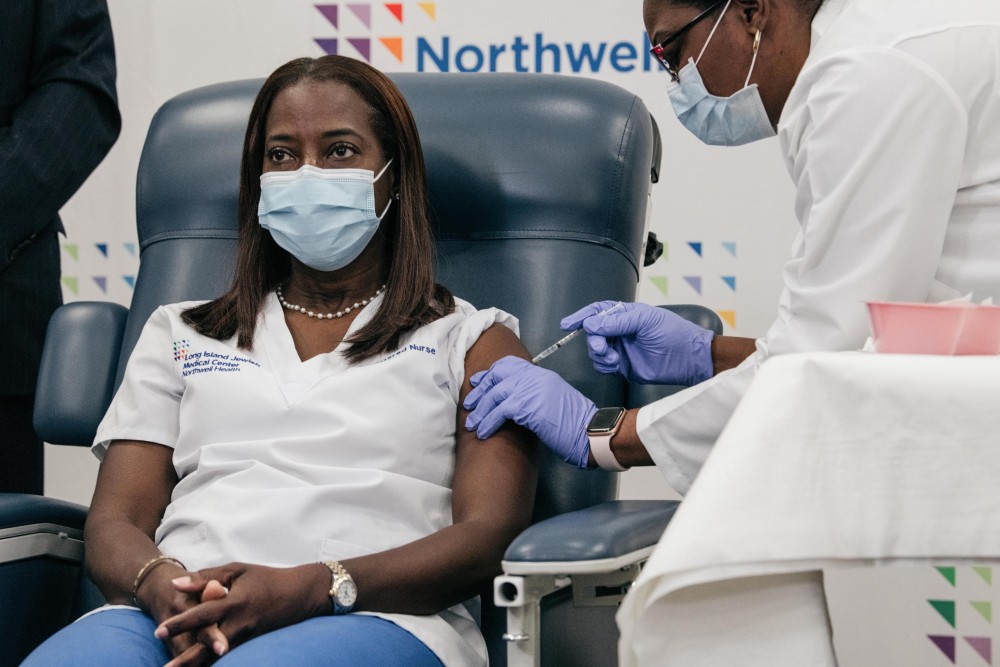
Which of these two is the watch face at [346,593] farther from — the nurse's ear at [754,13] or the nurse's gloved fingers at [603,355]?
the nurse's ear at [754,13]

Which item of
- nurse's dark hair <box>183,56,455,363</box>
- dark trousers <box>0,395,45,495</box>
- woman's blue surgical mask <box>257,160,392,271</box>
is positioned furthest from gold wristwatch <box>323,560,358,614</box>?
dark trousers <box>0,395,45,495</box>

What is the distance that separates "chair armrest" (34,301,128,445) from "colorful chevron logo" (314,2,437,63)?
1184 mm

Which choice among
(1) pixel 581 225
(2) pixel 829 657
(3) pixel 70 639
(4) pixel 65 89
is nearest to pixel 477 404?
(1) pixel 581 225

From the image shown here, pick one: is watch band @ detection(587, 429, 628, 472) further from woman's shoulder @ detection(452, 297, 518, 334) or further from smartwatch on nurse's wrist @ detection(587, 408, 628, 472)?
woman's shoulder @ detection(452, 297, 518, 334)

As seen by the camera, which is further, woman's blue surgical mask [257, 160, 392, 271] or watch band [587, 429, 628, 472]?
woman's blue surgical mask [257, 160, 392, 271]

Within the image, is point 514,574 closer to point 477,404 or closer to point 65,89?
point 477,404

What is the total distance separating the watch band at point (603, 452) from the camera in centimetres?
159

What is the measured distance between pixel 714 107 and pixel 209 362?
802mm

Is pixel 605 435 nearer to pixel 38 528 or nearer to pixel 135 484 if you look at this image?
pixel 135 484

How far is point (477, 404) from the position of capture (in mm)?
1632

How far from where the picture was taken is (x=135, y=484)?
1.64 metres

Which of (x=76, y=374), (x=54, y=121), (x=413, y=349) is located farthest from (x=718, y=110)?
(x=54, y=121)

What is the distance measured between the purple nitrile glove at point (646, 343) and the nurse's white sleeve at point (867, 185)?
39cm

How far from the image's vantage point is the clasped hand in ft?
4.25
